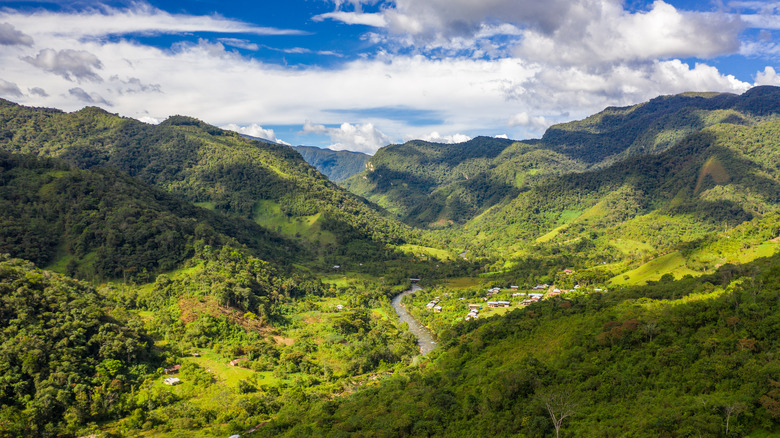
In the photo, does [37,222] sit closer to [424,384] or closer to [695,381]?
[424,384]

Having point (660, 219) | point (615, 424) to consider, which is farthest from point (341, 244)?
point (615, 424)

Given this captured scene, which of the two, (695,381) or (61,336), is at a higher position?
(61,336)

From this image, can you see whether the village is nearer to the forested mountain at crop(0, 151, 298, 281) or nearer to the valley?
the valley

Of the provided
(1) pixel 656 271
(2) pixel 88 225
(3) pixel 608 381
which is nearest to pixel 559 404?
(3) pixel 608 381

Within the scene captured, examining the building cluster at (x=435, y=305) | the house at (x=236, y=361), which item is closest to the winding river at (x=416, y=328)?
the building cluster at (x=435, y=305)

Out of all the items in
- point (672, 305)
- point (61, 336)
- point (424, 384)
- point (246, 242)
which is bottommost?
point (424, 384)

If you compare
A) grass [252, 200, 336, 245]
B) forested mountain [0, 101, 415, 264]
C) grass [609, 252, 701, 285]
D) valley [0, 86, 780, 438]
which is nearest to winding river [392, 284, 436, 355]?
valley [0, 86, 780, 438]

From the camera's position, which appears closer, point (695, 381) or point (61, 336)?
point (695, 381)
